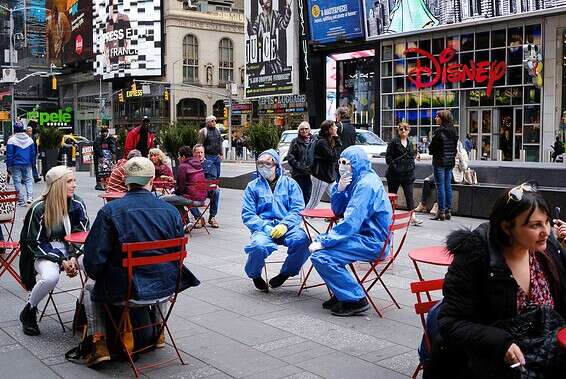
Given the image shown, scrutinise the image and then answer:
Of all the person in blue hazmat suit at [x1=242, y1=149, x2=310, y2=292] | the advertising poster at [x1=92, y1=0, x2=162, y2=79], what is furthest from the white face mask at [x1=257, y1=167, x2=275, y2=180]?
the advertising poster at [x1=92, y1=0, x2=162, y2=79]

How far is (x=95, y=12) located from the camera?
3031 inches

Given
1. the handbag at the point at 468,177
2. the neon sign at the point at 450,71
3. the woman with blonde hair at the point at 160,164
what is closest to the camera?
the woman with blonde hair at the point at 160,164

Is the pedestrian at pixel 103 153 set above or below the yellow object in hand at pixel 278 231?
above

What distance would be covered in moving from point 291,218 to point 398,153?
5061mm

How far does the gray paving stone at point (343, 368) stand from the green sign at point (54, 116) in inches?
3061

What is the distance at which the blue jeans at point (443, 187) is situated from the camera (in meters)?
12.1

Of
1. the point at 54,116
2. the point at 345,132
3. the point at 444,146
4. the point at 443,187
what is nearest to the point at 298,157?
the point at 345,132

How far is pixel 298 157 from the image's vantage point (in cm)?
1190

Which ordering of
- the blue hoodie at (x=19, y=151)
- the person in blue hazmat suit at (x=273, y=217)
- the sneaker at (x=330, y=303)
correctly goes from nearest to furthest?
the sneaker at (x=330, y=303), the person in blue hazmat suit at (x=273, y=217), the blue hoodie at (x=19, y=151)

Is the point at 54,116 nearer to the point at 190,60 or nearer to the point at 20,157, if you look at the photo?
the point at 190,60

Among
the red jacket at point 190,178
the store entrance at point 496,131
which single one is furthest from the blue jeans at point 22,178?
the store entrance at point 496,131

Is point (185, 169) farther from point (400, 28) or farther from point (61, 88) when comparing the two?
point (61, 88)

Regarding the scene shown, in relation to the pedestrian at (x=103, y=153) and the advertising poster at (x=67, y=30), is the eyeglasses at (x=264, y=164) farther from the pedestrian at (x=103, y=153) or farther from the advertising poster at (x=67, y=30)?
the advertising poster at (x=67, y=30)

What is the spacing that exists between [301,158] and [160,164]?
2.44 m
